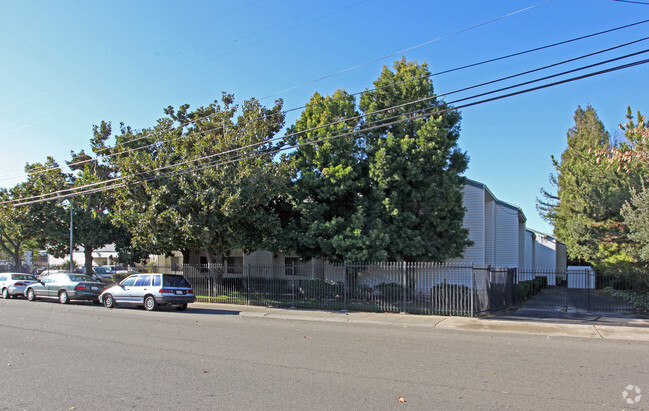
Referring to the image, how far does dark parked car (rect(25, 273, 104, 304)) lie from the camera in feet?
67.2

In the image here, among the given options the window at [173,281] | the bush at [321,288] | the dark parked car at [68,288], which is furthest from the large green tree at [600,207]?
the dark parked car at [68,288]

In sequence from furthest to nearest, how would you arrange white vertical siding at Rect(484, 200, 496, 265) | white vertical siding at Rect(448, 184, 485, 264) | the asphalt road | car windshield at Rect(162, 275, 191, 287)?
white vertical siding at Rect(484, 200, 496, 265) < white vertical siding at Rect(448, 184, 485, 264) < car windshield at Rect(162, 275, 191, 287) < the asphalt road

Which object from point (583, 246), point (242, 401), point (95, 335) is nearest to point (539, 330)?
point (242, 401)

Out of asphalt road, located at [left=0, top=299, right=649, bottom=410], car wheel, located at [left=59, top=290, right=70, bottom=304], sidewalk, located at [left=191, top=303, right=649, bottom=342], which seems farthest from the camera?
car wheel, located at [left=59, top=290, right=70, bottom=304]

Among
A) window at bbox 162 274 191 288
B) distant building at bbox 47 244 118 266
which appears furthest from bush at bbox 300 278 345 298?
distant building at bbox 47 244 118 266

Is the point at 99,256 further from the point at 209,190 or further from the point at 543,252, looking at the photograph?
the point at 543,252

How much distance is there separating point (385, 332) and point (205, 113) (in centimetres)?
1993

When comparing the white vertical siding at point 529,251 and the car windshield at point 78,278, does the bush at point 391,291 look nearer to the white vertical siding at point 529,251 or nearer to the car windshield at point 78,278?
the car windshield at point 78,278

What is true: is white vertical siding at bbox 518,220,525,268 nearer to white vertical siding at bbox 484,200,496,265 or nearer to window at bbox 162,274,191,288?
white vertical siding at bbox 484,200,496,265

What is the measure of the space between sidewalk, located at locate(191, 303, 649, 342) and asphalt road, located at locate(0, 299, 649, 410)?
115cm

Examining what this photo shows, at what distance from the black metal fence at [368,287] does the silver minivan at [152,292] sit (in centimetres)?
348

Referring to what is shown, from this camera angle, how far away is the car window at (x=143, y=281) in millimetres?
18016

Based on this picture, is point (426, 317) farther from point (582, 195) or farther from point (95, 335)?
point (582, 195)

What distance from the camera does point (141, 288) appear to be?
18078mm
